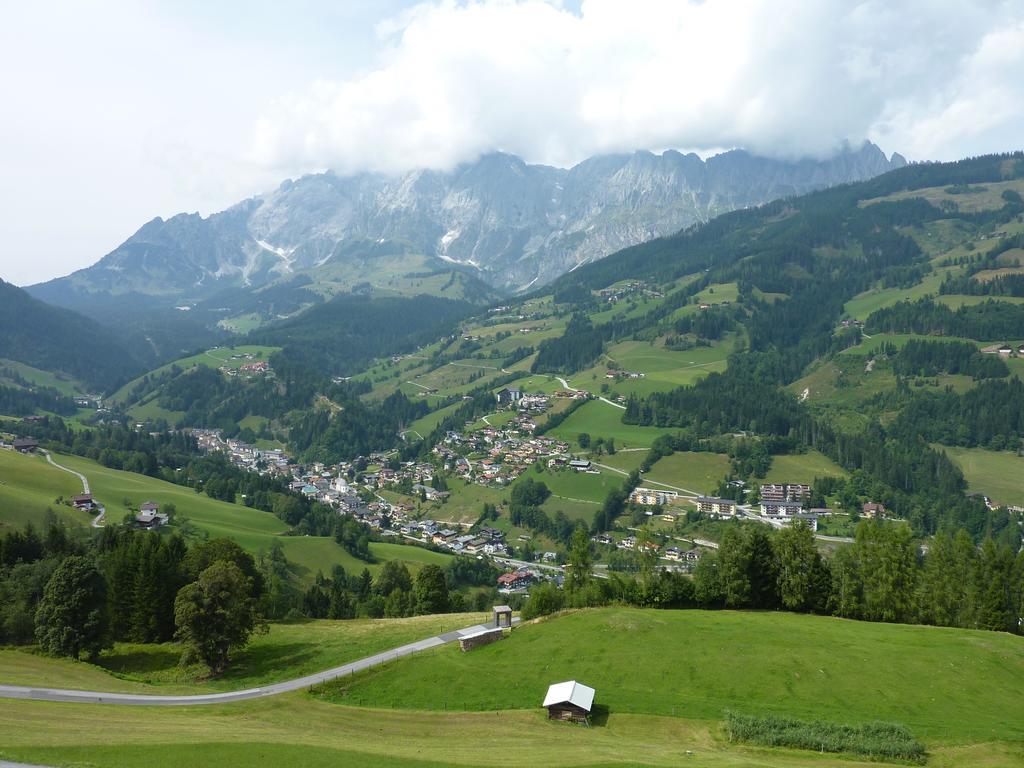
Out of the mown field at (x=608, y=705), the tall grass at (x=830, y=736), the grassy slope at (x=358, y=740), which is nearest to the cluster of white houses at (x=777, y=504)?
the mown field at (x=608, y=705)

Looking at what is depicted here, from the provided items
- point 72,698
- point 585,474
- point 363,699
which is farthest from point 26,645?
point 585,474

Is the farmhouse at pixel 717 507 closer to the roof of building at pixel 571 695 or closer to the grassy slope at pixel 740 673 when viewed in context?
the grassy slope at pixel 740 673

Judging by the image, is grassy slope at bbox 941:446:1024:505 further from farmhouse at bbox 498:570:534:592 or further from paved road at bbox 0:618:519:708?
paved road at bbox 0:618:519:708

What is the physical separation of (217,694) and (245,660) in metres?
8.45

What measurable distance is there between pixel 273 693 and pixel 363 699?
6735 millimetres

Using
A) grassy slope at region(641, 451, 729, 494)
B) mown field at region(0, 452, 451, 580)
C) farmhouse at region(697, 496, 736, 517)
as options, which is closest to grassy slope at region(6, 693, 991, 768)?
mown field at region(0, 452, 451, 580)

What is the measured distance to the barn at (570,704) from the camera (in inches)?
1596

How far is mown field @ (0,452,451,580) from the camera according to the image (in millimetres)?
111312

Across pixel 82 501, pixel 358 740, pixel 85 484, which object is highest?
pixel 85 484

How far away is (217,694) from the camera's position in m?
47.1

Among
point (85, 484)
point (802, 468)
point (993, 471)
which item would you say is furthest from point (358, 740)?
point (993, 471)

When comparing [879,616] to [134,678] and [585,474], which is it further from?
[585,474]

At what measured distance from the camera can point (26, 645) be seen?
54625 millimetres

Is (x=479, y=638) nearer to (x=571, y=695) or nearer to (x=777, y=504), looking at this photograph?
(x=571, y=695)
